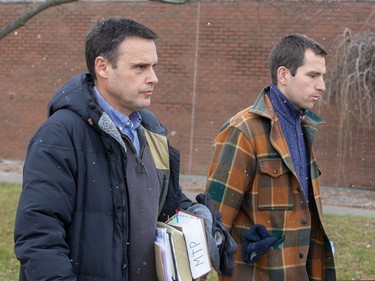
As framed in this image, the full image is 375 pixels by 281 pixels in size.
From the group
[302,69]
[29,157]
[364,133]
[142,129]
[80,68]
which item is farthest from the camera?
[80,68]

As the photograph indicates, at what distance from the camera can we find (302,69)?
382 cm

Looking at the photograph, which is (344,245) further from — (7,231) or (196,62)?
(196,62)

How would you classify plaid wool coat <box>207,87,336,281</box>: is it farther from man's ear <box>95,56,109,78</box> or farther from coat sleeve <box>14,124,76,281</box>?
coat sleeve <box>14,124,76,281</box>

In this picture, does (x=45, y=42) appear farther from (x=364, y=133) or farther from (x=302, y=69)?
(x=302, y=69)

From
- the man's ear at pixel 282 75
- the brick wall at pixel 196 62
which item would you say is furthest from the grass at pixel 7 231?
the man's ear at pixel 282 75

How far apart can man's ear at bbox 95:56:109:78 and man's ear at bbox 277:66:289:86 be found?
1486 mm

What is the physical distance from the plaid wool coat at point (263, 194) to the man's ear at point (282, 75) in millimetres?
206

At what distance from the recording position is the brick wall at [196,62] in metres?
12.0

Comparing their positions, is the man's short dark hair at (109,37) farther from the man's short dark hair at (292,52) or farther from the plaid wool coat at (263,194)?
the man's short dark hair at (292,52)

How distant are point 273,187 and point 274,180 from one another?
4 cm

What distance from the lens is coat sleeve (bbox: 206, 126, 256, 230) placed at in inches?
145

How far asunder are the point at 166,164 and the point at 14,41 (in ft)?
40.8

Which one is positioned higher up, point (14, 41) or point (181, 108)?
point (14, 41)

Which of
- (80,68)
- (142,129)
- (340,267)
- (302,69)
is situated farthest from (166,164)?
(80,68)
